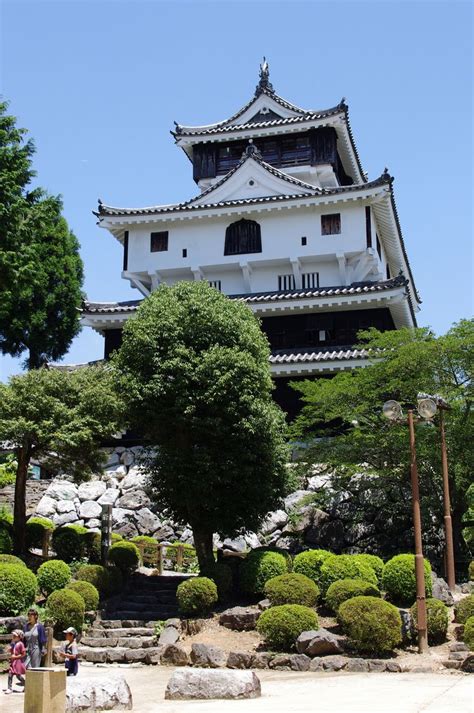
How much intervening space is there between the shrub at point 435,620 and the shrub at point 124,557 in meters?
9.42

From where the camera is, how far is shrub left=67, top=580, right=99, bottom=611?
21.7m

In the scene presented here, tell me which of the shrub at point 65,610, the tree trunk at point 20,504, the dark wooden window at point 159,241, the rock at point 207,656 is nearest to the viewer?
the rock at point 207,656

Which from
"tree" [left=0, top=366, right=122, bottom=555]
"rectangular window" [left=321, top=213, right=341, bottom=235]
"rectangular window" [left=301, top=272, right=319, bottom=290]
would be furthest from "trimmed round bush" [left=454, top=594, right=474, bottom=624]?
"rectangular window" [left=321, top=213, right=341, bottom=235]

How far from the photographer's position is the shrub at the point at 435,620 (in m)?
19.0

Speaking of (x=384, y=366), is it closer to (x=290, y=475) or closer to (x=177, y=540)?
(x=290, y=475)

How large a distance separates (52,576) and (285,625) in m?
6.90

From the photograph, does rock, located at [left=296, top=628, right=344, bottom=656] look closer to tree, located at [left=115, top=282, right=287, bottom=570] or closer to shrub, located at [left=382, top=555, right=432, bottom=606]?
shrub, located at [left=382, top=555, right=432, bottom=606]

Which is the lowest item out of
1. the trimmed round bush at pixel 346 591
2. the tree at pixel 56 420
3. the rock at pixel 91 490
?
the trimmed round bush at pixel 346 591

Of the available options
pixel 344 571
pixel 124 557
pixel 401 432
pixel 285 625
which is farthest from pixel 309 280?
pixel 285 625

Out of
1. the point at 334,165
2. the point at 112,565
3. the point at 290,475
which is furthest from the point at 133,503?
the point at 334,165

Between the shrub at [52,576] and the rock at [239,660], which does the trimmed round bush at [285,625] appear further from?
the shrub at [52,576]

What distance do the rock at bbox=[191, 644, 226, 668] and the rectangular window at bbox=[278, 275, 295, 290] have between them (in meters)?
25.5

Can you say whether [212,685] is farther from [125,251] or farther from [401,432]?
[125,251]

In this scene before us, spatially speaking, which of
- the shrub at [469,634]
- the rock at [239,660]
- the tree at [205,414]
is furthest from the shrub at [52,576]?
the shrub at [469,634]
